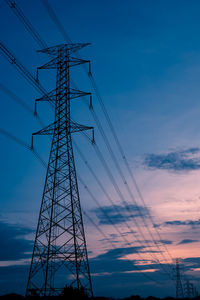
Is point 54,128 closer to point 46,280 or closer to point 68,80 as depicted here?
point 68,80

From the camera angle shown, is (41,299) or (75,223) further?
(75,223)

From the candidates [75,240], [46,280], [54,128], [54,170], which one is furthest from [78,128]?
[46,280]

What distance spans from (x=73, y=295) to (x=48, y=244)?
503 cm

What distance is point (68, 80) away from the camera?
97.5 feet

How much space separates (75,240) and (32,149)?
30.6 ft

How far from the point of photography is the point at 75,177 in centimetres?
2681

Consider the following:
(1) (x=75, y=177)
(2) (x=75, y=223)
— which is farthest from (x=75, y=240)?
(1) (x=75, y=177)

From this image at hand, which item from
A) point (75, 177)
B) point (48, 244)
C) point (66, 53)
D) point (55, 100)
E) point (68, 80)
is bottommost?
point (48, 244)

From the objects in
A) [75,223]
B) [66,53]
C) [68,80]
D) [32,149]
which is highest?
[66,53]

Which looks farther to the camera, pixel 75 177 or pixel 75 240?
pixel 75 177

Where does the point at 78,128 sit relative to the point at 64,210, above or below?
above

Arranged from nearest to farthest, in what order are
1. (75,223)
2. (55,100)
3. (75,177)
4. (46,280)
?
(46,280), (75,223), (75,177), (55,100)

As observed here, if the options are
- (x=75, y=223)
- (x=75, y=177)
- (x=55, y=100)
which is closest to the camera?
(x=75, y=223)

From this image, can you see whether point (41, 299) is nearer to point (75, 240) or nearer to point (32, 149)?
point (75, 240)
